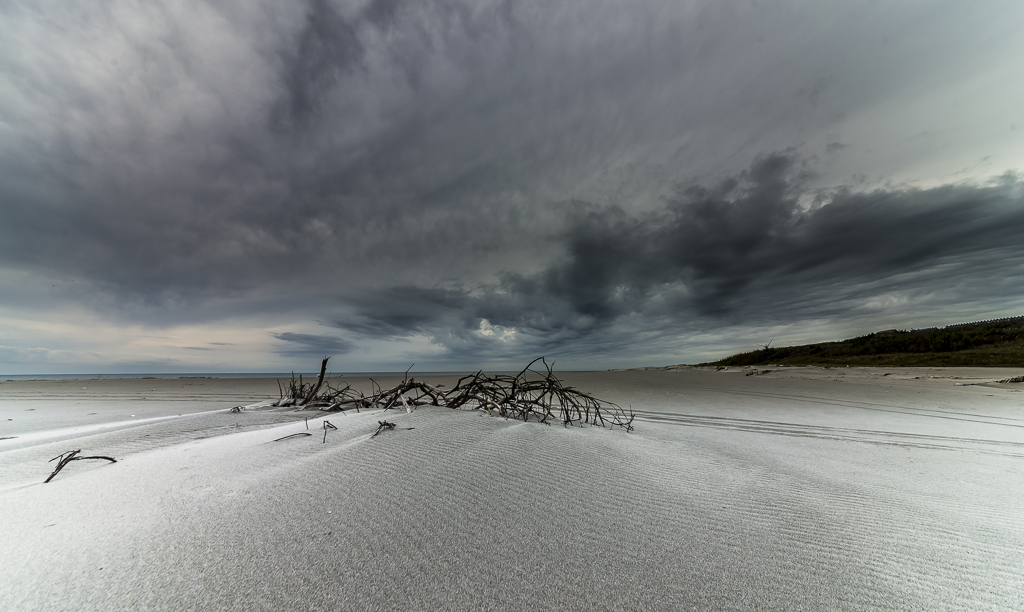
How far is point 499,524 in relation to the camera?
1374 mm

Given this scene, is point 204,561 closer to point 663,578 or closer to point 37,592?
point 37,592

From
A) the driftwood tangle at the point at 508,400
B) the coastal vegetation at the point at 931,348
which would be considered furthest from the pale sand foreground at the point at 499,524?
the coastal vegetation at the point at 931,348

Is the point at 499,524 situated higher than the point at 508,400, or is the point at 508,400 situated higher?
Result: the point at 508,400

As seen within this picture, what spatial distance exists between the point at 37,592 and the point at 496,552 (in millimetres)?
1207

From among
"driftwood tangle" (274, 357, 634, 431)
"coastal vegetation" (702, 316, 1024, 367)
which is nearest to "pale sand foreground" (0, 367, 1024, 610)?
"driftwood tangle" (274, 357, 634, 431)

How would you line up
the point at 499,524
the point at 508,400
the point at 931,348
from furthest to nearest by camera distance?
the point at 931,348 → the point at 508,400 → the point at 499,524

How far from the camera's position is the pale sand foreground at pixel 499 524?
1007 mm

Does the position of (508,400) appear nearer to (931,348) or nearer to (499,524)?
(499,524)

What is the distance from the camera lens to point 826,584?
107 cm

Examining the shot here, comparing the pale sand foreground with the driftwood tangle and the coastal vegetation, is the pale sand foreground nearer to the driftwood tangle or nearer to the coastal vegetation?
the driftwood tangle

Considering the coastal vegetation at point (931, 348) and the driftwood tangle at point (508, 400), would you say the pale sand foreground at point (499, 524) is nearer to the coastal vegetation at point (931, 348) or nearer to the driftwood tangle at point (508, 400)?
the driftwood tangle at point (508, 400)

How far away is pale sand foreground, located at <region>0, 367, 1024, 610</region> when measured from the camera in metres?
1.01

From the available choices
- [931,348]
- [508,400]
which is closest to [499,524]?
[508,400]

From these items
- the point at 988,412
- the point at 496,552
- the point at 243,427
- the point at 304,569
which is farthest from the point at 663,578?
the point at 988,412
